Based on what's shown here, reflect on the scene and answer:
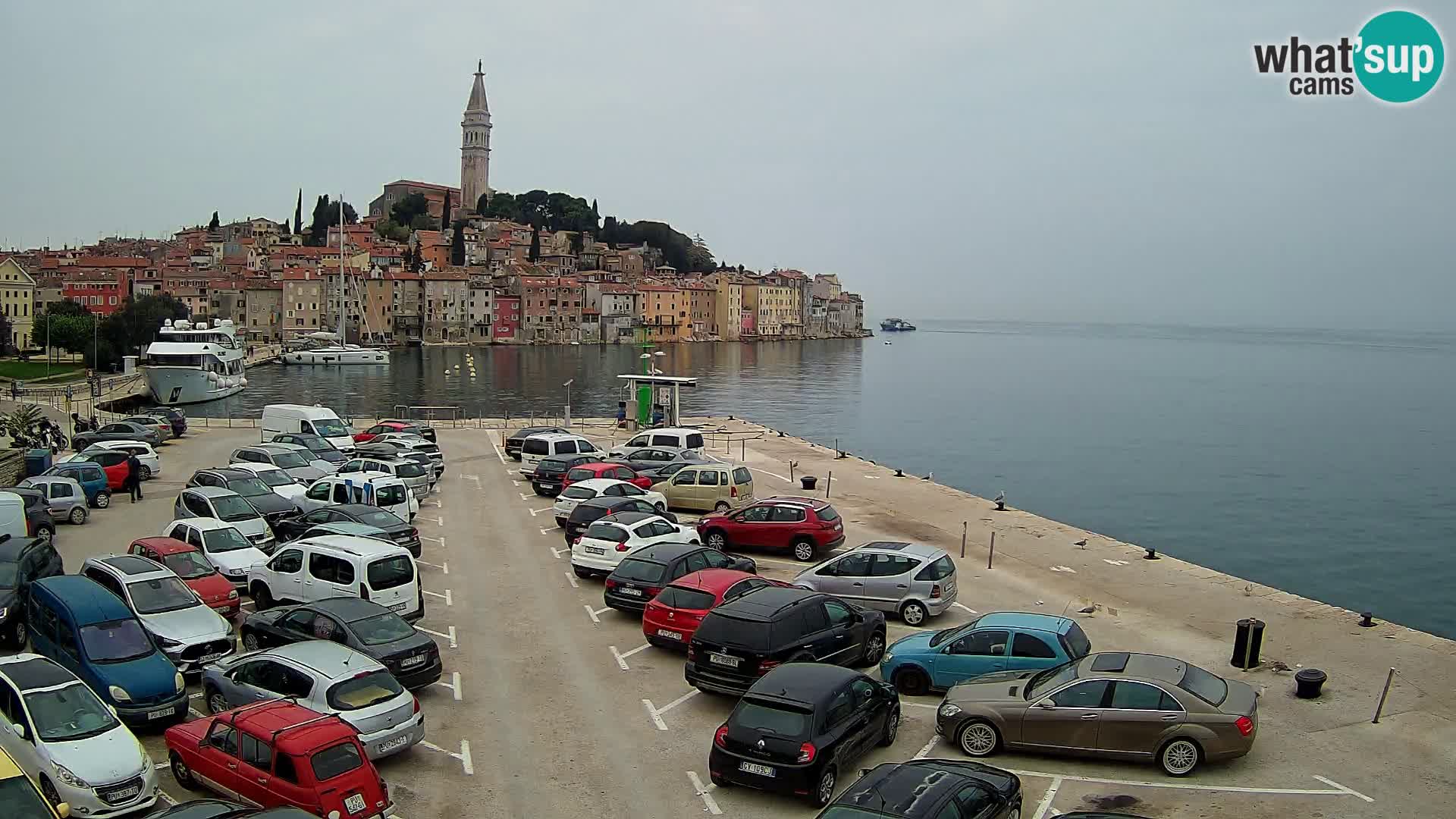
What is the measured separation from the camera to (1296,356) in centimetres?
19288

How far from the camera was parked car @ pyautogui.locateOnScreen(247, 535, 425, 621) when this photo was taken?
14617mm

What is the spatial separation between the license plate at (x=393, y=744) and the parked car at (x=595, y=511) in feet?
31.6

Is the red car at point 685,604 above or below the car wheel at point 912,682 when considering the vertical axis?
above

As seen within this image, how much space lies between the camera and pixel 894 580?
51.6 ft

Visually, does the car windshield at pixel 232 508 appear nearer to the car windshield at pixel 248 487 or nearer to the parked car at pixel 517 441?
the car windshield at pixel 248 487

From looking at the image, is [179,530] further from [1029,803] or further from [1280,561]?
[1280,561]

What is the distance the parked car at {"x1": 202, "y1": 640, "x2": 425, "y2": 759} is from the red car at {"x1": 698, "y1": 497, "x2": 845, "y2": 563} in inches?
385

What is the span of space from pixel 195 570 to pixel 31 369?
79.8 metres

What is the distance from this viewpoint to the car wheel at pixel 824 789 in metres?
9.41

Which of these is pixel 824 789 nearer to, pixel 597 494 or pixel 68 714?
pixel 68 714

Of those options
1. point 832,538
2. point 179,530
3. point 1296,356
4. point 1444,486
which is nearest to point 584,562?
point 832,538

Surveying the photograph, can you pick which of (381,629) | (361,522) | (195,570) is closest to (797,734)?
(381,629)

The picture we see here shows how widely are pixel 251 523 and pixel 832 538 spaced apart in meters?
10.1

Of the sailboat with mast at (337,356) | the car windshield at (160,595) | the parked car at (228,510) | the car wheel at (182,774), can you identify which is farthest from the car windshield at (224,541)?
the sailboat with mast at (337,356)
